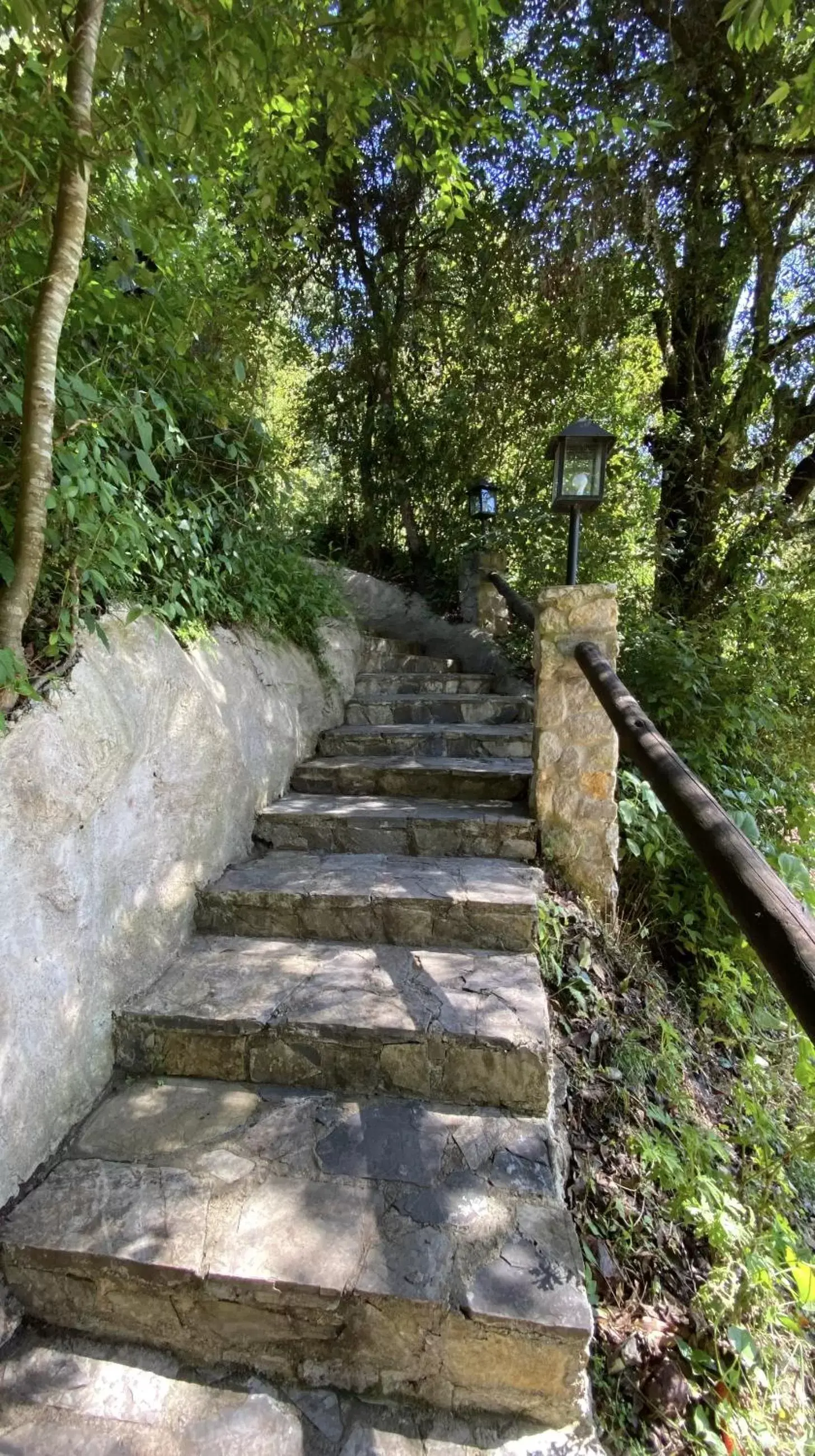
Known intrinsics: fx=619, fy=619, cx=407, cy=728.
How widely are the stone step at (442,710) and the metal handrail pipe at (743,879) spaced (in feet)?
6.58

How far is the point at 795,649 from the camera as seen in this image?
3.37 metres

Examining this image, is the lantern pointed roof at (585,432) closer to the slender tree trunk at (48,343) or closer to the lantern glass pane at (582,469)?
the lantern glass pane at (582,469)

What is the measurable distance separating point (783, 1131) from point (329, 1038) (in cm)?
155

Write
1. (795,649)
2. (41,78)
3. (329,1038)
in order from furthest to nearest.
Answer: (795,649), (329,1038), (41,78)

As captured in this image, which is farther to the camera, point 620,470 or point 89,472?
point 620,470

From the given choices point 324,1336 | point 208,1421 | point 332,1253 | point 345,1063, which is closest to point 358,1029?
point 345,1063

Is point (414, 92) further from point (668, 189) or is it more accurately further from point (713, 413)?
point (713, 413)

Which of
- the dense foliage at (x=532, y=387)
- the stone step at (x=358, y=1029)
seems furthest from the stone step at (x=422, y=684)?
the stone step at (x=358, y=1029)

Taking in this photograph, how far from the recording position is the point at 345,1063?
163cm

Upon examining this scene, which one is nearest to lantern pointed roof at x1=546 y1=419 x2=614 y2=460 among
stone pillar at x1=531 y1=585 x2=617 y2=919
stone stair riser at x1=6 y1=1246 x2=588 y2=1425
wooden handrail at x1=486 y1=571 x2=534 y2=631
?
stone pillar at x1=531 y1=585 x2=617 y2=919

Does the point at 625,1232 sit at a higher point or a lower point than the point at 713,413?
lower

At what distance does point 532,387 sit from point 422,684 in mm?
2866

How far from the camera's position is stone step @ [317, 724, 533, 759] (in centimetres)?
310

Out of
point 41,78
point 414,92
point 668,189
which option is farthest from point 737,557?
point 41,78
